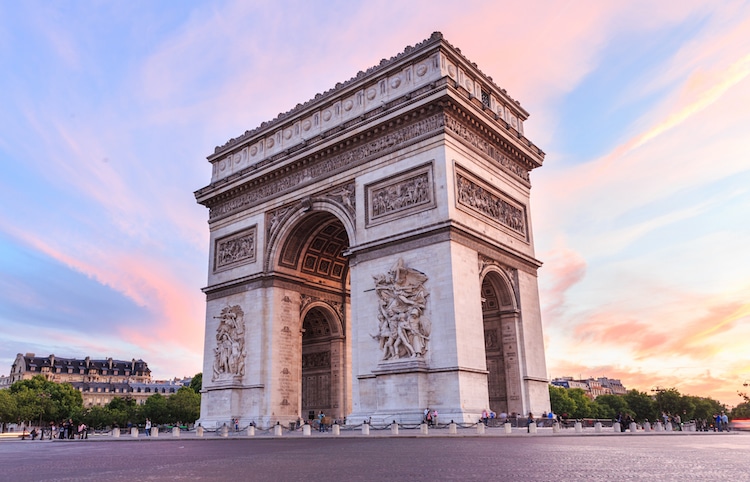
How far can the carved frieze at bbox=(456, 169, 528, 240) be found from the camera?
24312 mm

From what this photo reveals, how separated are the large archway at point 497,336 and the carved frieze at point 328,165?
6618mm

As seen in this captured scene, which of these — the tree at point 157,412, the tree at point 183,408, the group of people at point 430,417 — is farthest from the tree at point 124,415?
the group of people at point 430,417

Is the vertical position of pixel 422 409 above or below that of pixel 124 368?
below

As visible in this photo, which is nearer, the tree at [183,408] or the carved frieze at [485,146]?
the carved frieze at [485,146]

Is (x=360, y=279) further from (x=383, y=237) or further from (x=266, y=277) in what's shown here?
(x=266, y=277)

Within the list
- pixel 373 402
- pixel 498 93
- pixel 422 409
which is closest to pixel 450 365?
pixel 422 409

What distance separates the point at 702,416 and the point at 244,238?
82922mm

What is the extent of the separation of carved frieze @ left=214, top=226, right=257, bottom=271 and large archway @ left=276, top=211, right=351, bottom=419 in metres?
2.23

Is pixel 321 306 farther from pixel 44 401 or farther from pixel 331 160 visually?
pixel 44 401

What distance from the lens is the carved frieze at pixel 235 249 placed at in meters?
30.8

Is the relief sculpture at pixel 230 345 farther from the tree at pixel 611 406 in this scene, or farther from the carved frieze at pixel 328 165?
the tree at pixel 611 406

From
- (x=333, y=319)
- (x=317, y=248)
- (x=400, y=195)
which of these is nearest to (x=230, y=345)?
(x=333, y=319)

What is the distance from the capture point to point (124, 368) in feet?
393

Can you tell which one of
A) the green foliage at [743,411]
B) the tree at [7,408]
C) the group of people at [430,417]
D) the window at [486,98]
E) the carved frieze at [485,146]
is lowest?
the green foliage at [743,411]
